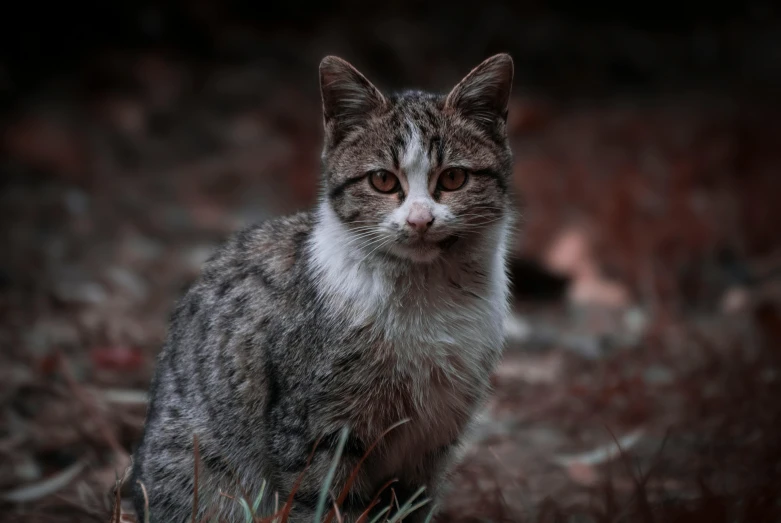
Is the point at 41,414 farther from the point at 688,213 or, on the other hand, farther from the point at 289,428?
Answer: the point at 688,213

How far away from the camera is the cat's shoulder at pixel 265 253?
396cm

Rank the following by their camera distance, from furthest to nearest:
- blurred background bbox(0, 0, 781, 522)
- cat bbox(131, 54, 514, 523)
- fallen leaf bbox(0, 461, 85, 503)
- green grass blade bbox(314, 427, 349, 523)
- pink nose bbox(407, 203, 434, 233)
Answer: blurred background bbox(0, 0, 781, 522)
fallen leaf bbox(0, 461, 85, 503)
cat bbox(131, 54, 514, 523)
pink nose bbox(407, 203, 434, 233)
green grass blade bbox(314, 427, 349, 523)

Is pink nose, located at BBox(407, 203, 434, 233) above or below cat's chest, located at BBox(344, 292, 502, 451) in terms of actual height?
above

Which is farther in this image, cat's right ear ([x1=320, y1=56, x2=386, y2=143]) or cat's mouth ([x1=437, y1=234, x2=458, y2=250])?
cat's right ear ([x1=320, y1=56, x2=386, y2=143])

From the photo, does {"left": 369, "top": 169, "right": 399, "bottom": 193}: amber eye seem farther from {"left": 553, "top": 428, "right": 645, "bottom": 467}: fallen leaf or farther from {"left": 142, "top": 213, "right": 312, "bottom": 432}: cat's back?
{"left": 553, "top": 428, "right": 645, "bottom": 467}: fallen leaf

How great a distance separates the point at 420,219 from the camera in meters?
3.35

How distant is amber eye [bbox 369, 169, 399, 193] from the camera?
11.8 feet

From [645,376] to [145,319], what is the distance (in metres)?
4.33

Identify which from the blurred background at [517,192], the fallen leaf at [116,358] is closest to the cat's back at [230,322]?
the blurred background at [517,192]

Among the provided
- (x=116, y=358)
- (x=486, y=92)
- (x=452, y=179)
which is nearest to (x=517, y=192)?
(x=486, y=92)

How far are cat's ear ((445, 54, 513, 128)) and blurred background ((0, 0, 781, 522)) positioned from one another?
194cm

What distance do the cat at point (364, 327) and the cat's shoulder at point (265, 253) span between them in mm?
17

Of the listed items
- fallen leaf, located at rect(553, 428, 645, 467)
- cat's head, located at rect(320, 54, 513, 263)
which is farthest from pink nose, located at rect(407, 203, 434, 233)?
fallen leaf, located at rect(553, 428, 645, 467)

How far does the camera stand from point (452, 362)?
3586mm
